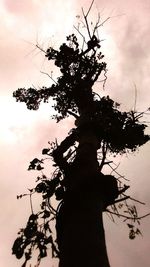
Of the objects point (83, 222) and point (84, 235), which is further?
point (83, 222)

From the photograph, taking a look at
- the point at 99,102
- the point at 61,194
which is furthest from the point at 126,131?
the point at 61,194

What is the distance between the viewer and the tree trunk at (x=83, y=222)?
153 inches

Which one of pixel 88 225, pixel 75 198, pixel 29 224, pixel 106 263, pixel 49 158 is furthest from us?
pixel 49 158

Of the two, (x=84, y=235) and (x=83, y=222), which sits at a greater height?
(x=83, y=222)

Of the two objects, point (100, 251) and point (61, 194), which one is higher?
point (61, 194)

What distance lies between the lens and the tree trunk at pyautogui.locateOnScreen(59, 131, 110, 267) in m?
3.88

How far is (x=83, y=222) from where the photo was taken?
169 inches

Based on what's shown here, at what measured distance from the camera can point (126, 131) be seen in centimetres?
863

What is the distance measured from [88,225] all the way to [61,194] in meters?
0.94

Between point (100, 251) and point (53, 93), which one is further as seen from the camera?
point (53, 93)

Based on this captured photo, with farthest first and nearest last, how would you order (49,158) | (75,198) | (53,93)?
(53,93), (49,158), (75,198)

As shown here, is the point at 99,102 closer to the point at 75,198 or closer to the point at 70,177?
the point at 70,177

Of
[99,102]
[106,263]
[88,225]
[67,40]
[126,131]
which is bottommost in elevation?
[106,263]

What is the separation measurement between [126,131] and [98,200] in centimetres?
409
